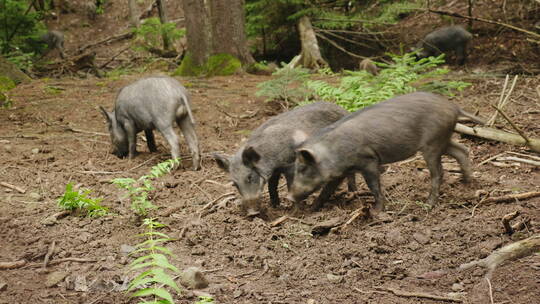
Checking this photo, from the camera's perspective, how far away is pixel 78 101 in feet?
36.0

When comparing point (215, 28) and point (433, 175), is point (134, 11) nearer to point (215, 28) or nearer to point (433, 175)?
point (215, 28)

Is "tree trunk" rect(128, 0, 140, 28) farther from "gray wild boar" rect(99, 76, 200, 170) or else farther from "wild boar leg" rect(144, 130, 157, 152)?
"gray wild boar" rect(99, 76, 200, 170)

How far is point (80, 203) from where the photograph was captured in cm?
538

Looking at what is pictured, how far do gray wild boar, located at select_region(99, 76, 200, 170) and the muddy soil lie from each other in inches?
19.2

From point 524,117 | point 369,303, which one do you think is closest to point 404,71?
point 524,117

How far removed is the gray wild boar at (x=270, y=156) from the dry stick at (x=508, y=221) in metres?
2.12

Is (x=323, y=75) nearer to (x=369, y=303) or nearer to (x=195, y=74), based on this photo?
(x=195, y=74)

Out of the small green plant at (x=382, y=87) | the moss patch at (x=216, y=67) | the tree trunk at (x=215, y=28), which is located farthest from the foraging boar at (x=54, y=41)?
the small green plant at (x=382, y=87)

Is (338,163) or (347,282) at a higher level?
(338,163)

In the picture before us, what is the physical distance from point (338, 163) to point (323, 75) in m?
7.53

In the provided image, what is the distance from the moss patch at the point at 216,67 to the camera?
1345cm

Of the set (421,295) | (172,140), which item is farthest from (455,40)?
(421,295)

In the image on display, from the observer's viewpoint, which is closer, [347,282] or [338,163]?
[347,282]

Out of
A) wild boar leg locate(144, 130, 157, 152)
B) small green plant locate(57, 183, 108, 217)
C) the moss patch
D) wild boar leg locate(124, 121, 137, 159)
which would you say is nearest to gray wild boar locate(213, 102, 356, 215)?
small green plant locate(57, 183, 108, 217)
